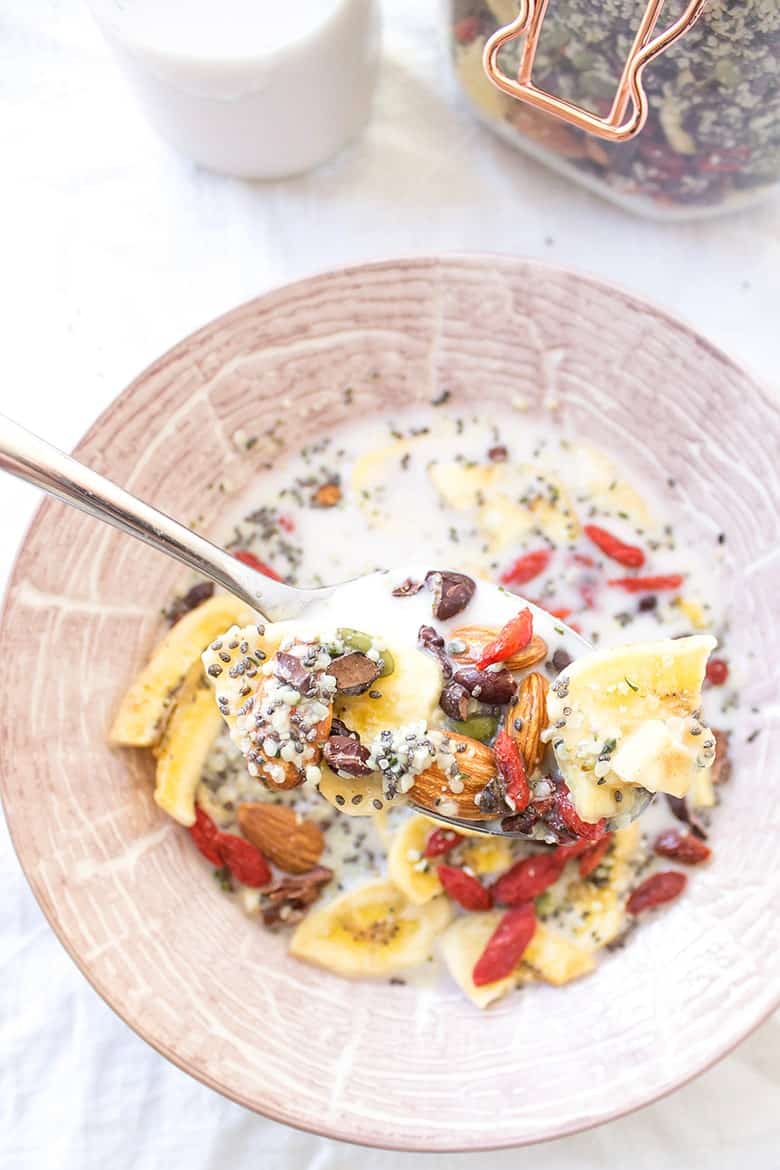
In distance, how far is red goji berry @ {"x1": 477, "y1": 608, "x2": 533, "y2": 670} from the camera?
3.61 ft

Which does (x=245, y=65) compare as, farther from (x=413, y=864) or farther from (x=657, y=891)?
(x=657, y=891)

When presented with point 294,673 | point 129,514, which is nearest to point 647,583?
point 294,673

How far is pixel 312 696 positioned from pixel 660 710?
0.33m

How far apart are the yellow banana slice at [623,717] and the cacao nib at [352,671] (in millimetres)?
180

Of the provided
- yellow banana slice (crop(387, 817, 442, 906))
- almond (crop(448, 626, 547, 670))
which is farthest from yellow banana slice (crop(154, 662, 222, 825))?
almond (crop(448, 626, 547, 670))

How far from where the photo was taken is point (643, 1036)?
126 centimetres

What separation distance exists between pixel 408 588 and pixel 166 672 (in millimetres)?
337

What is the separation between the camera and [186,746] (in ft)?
4.35

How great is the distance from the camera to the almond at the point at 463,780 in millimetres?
1069

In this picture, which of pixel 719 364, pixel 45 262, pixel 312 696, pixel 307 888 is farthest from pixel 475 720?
pixel 45 262

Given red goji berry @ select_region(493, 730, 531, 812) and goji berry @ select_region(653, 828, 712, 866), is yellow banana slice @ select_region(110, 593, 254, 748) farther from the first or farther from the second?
goji berry @ select_region(653, 828, 712, 866)

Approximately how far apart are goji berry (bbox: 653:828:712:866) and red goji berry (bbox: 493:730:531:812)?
339mm

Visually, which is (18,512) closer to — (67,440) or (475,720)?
(67,440)

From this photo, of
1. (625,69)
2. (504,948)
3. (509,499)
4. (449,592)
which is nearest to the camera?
(625,69)
